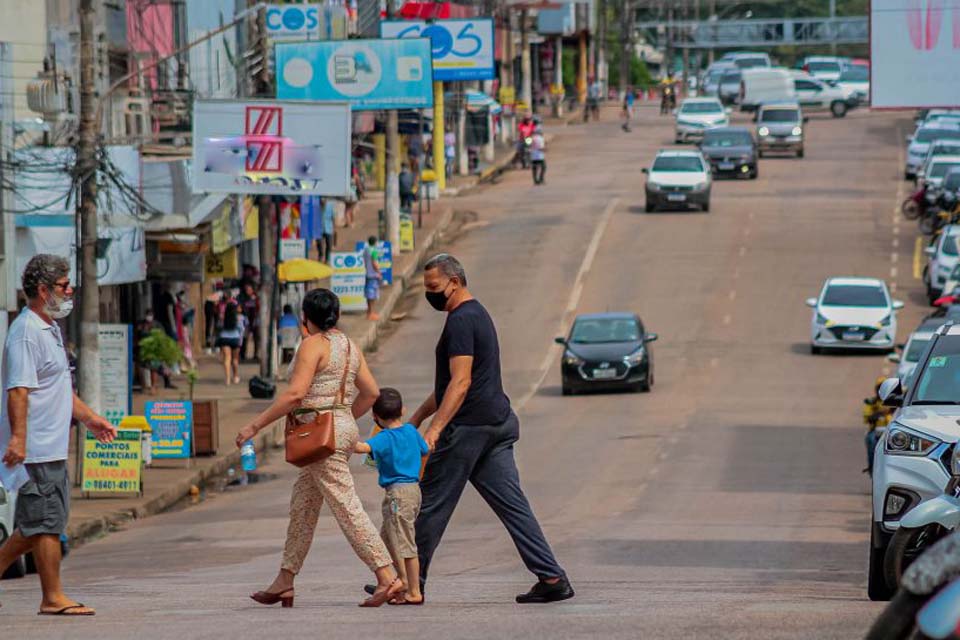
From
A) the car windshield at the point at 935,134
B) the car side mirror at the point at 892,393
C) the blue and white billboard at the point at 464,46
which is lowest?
the car windshield at the point at 935,134

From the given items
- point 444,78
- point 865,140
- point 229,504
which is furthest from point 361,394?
point 865,140

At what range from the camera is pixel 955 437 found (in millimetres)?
12055

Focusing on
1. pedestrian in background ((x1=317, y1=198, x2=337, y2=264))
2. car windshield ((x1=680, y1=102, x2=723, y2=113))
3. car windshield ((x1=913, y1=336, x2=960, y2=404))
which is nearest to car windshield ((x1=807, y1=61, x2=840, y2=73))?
car windshield ((x1=680, y1=102, x2=723, y2=113))

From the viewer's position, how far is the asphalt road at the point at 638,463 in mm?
10875

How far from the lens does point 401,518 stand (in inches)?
438

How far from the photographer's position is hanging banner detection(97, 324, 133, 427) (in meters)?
28.2

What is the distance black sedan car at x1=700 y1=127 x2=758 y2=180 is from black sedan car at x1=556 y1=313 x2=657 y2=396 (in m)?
31.5

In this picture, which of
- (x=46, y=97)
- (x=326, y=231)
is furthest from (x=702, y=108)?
(x=46, y=97)

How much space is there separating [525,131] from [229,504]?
49383 mm

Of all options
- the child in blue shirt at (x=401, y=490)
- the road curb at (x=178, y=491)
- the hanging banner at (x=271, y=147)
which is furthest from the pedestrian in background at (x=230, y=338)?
the child in blue shirt at (x=401, y=490)

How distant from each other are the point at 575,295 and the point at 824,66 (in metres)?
61.4

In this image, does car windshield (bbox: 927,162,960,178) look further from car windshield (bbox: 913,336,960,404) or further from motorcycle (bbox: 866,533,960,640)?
motorcycle (bbox: 866,533,960,640)

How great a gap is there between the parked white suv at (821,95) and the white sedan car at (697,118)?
50.4 ft

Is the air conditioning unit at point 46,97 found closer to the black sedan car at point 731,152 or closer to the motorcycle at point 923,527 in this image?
the motorcycle at point 923,527
